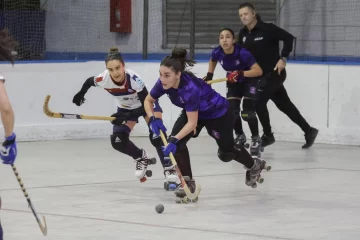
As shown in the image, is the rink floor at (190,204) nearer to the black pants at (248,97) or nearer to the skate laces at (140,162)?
the skate laces at (140,162)

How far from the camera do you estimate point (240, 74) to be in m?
10.8

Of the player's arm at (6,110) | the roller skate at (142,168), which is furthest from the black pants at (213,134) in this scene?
the player's arm at (6,110)

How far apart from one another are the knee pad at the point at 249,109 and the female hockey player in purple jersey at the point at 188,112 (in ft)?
8.39

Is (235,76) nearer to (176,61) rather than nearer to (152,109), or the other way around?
(152,109)

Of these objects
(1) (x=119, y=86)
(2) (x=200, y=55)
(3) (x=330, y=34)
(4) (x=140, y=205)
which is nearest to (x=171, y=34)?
(2) (x=200, y=55)

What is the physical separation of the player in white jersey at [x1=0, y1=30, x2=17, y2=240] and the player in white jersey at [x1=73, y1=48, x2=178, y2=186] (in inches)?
141

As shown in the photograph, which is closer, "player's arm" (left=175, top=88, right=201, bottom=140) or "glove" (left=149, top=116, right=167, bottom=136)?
"player's arm" (left=175, top=88, right=201, bottom=140)

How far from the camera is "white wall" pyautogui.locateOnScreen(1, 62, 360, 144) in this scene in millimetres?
12703

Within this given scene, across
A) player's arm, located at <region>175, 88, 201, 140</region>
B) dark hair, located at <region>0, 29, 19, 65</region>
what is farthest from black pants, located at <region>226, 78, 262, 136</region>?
dark hair, located at <region>0, 29, 19, 65</region>

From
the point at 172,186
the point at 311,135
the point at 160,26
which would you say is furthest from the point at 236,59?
the point at 160,26

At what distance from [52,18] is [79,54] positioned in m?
1.41

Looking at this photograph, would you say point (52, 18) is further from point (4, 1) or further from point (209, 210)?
point (209, 210)

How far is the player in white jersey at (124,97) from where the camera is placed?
8.87 meters

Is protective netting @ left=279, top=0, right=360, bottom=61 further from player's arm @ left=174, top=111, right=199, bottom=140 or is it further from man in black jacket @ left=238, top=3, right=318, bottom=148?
player's arm @ left=174, top=111, right=199, bottom=140
